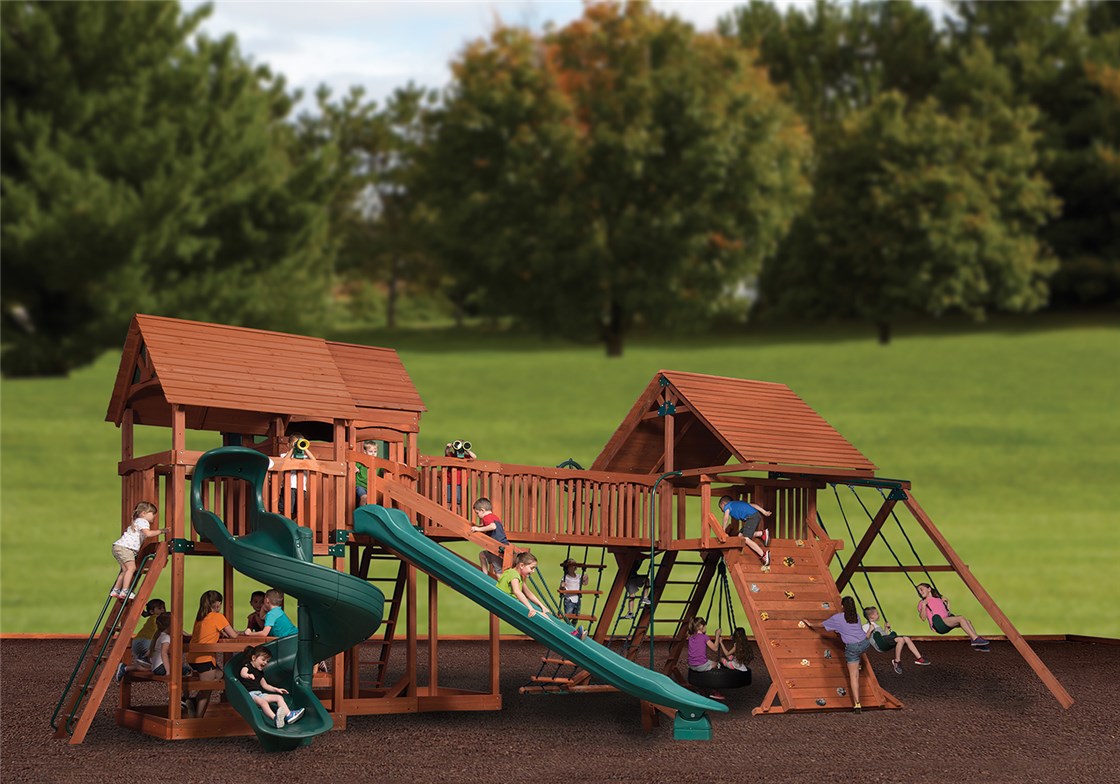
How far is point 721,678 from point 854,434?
80.5 feet

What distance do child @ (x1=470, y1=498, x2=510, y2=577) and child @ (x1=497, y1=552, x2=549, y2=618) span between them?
44 cm

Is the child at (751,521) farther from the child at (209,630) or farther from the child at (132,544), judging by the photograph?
the child at (132,544)

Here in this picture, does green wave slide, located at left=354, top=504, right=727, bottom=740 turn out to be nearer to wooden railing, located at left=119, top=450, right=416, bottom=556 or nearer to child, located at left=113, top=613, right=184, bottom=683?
wooden railing, located at left=119, top=450, right=416, bottom=556

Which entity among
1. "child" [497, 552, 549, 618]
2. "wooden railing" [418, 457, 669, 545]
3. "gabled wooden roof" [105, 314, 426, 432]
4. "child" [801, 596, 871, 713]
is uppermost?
"gabled wooden roof" [105, 314, 426, 432]

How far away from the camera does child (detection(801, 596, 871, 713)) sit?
16281 mm

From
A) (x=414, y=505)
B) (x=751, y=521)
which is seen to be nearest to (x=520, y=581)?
(x=414, y=505)

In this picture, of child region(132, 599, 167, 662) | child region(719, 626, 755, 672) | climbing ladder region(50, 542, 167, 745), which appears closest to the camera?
climbing ladder region(50, 542, 167, 745)

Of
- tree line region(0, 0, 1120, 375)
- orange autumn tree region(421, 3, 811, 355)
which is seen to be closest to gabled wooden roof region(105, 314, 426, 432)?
tree line region(0, 0, 1120, 375)

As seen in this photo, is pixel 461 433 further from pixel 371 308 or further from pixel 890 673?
pixel 371 308

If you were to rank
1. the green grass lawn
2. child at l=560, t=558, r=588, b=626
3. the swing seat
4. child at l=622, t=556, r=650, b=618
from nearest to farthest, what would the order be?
the swing seat
child at l=560, t=558, r=588, b=626
child at l=622, t=556, r=650, b=618
the green grass lawn

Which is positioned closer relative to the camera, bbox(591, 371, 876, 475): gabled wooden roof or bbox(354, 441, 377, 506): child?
bbox(354, 441, 377, 506): child

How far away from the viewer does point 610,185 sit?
52812 mm

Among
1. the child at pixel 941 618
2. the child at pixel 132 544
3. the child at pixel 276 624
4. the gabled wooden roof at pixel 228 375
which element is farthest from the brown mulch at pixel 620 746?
the gabled wooden roof at pixel 228 375

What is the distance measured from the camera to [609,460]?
60.5 ft
